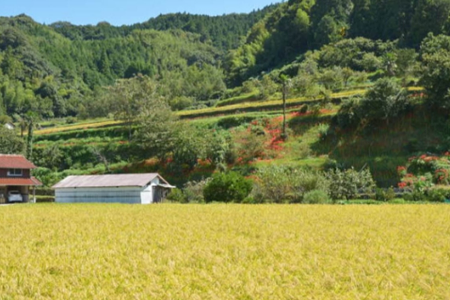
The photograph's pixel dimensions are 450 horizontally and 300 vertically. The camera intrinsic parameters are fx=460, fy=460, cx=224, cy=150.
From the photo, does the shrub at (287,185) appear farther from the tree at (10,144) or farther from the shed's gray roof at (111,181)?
the tree at (10,144)

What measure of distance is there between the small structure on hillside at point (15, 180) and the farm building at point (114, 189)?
454 cm

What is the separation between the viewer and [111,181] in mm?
52188

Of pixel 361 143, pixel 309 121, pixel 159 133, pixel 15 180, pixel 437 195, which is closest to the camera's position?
pixel 437 195

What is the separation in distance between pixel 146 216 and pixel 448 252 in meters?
20.2

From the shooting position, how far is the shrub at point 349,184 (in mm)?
43062

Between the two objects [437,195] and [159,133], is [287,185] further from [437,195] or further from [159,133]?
[159,133]

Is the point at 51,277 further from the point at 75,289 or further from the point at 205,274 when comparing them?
the point at 205,274

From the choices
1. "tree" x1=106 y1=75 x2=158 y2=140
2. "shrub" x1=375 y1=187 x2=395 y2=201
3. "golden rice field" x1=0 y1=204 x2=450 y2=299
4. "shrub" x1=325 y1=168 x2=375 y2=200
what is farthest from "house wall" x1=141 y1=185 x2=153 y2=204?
"shrub" x1=375 y1=187 x2=395 y2=201

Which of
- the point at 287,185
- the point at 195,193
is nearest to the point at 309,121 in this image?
the point at 287,185

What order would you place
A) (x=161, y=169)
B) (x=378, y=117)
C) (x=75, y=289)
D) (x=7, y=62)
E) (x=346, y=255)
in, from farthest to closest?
(x=7, y=62) < (x=161, y=169) < (x=378, y=117) < (x=346, y=255) < (x=75, y=289)

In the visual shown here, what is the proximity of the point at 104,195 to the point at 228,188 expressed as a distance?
16.1 metres

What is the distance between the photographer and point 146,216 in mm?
31391

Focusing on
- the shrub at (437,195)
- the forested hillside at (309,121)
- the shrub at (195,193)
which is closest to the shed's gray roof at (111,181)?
the shrub at (195,193)

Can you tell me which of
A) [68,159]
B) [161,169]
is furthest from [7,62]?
Answer: [161,169]
